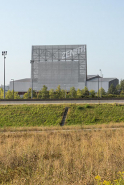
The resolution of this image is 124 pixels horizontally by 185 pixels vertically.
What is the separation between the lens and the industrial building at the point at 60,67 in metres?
97.1

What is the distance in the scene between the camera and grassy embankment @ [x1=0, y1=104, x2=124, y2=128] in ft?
94.6

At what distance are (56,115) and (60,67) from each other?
7149 cm

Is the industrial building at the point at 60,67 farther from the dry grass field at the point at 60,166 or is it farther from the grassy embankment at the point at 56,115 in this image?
the dry grass field at the point at 60,166

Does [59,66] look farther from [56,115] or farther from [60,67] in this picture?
[56,115]

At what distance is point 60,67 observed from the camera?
331ft

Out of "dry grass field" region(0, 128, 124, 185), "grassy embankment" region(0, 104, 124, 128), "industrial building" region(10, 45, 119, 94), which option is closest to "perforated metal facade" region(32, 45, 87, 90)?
"industrial building" region(10, 45, 119, 94)

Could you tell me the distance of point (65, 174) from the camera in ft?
20.8

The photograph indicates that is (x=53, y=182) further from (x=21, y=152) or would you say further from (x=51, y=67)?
(x=51, y=67)

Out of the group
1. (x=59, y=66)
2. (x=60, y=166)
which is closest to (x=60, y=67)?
(x=59, y=66)

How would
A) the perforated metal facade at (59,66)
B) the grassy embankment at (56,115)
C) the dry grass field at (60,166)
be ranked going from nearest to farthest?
the dry grass field at (60,166) → the grassy embankment at (56,115) → the perforated metal facade at (59,66)

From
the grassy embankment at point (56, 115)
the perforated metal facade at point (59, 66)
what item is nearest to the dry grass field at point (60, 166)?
the grassy embankment at point (56, 115)

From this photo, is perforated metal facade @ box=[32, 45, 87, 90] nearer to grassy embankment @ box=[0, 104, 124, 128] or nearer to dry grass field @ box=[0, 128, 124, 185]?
grassy embankment @ box=[0, 104, 124, 128]

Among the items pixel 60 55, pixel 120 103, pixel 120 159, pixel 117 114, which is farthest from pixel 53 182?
pixel 60 55

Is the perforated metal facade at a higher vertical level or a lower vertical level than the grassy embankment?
higher
